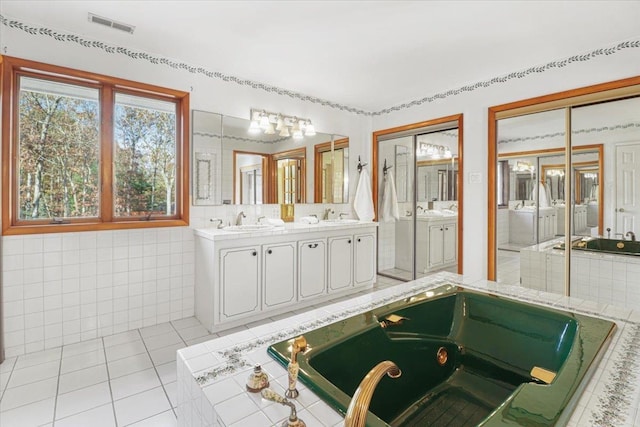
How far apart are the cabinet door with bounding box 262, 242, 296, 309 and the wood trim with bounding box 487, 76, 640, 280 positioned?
2077 mm

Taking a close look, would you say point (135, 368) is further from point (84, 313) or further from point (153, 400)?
point (84, 313)

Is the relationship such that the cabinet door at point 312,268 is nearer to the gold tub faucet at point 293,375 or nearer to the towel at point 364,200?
the towel at point 364,200

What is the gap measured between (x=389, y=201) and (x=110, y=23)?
3.53 m

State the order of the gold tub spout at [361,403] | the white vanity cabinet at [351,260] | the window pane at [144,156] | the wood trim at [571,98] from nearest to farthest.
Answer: the gold tub spout at [361,403], the wood trim at [571,98], the window pane at [144,156], the white vanity cabinet at [351,260]

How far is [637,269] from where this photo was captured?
255 cm

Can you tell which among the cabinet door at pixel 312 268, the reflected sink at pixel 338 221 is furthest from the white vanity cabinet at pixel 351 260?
the reflected sink at pixel 338 221

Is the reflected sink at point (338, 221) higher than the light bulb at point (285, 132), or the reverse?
the light bulb at point (285, 132)

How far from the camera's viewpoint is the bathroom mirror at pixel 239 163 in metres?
3.09

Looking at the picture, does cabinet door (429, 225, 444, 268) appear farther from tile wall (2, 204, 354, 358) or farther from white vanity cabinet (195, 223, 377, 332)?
tile wall (2, 204, 354, 358)

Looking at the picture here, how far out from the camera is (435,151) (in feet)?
13.3

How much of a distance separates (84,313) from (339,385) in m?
2.32

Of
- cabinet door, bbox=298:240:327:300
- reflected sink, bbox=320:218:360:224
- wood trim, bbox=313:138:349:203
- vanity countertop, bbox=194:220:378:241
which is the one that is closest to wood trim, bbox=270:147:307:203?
wood trim, bbox=313:138:349:203

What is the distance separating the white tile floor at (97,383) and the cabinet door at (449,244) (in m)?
3.12

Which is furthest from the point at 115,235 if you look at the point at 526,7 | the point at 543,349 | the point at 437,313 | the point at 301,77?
the point at 526,7
